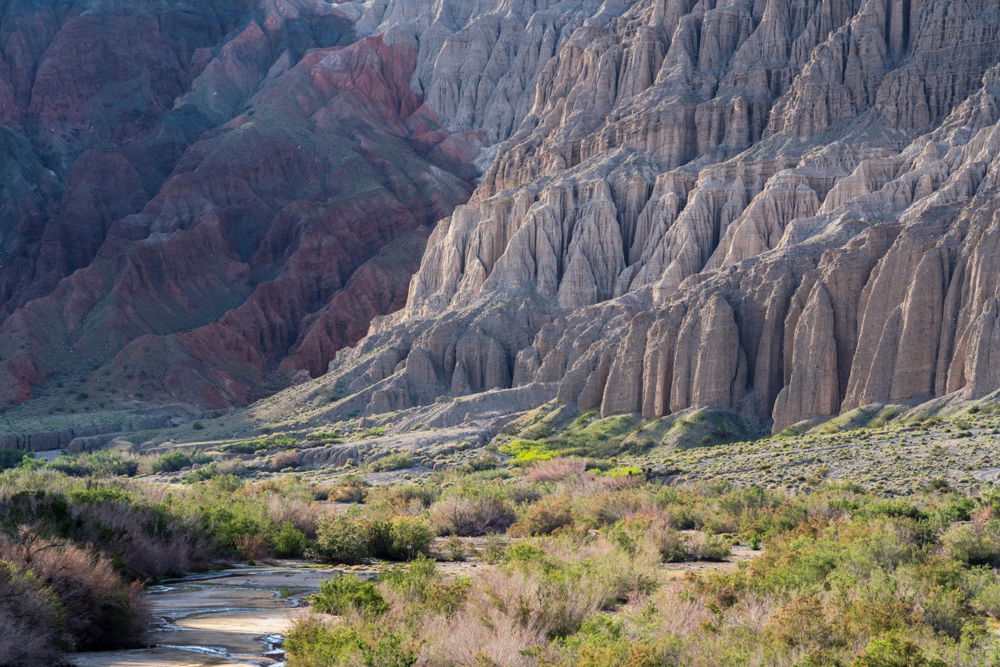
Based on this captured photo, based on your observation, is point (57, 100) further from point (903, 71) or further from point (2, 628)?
point (2, 628)

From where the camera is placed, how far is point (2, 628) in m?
20.6

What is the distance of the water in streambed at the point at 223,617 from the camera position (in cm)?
2373

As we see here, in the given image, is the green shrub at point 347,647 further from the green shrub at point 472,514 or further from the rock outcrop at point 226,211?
the rock outcrop at point 226,211

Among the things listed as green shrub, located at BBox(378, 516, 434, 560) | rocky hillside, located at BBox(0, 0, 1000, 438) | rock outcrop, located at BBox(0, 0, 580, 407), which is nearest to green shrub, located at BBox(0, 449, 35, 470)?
rocky hillside, located at BBox(0, 0, 1000, 438)

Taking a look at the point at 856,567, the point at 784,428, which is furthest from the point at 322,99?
the point at 856,567

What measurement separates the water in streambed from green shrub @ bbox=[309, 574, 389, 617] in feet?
3.70

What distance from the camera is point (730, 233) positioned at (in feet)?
324

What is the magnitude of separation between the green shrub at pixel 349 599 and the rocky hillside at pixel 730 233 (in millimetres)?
47941

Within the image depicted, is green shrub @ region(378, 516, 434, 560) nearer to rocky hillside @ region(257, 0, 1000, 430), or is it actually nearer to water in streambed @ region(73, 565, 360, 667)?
water in streambed @ region(73, 565, 360, 667)

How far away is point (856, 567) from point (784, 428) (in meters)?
45.3

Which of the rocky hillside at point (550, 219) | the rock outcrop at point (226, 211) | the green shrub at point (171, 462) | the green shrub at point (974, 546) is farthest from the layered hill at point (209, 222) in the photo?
the green shrub at point (974, 546)

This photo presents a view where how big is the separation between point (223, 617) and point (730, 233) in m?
75.4

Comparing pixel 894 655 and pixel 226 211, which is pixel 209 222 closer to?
pixel 226 211

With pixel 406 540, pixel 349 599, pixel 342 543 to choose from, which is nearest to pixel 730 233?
pixel 406 540
